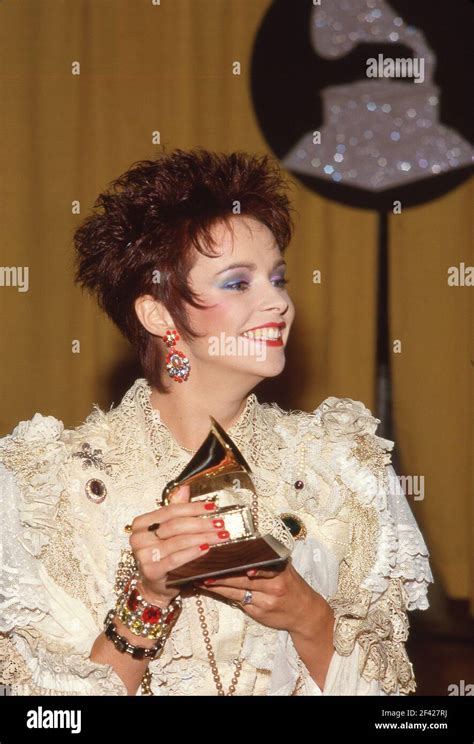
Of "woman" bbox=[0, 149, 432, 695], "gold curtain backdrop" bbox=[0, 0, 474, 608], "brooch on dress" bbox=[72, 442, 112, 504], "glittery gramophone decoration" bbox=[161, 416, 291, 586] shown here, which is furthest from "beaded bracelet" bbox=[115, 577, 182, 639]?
"gold curtain backdrop" bbox=[0, 0, 474, 608]

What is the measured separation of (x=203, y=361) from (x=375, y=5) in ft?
9.28

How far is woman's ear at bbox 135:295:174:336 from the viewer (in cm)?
202

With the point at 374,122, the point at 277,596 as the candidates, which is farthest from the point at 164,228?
the point at 374,122

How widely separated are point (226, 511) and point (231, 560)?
0.08 metres

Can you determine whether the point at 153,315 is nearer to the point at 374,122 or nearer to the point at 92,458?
the point at 92,458

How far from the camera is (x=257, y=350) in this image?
6.25 feet

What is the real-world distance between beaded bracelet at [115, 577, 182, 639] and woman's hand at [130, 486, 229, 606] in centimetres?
8

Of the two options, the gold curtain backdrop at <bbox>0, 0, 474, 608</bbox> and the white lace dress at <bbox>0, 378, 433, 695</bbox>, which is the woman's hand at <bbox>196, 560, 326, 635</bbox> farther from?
the gold curtain backdrop at <bbox>0, 0, 474, 608</bbox>

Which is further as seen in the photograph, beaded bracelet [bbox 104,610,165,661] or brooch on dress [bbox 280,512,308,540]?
brooch on dress [bbox 280,512,308,540]

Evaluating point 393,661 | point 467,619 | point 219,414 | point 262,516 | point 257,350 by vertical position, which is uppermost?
point 257,350

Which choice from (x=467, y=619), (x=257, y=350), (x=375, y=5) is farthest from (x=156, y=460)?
(x=375, y=5)

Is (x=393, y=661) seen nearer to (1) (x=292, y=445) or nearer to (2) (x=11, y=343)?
(1) (x=292, y=445)

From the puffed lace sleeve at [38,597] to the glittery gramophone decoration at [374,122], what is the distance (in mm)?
2602

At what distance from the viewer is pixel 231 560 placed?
166 centimetres
